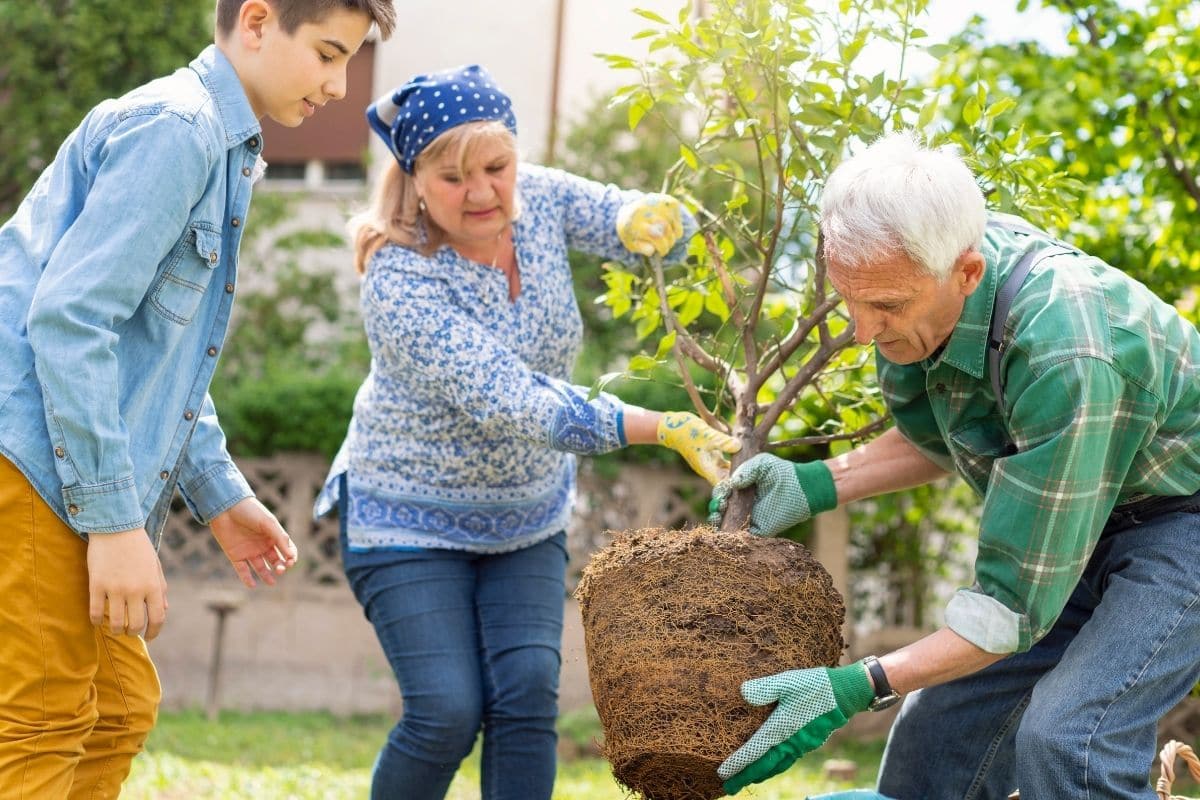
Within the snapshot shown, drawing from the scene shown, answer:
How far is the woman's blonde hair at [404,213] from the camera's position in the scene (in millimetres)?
2900

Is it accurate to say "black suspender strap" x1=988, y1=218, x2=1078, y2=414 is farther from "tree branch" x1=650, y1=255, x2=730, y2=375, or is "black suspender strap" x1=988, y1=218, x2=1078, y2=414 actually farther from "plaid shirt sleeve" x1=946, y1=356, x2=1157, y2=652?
"tree branch" x1=650, y1=255, x2=730, y2=375

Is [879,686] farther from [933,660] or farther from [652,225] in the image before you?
[652,225]

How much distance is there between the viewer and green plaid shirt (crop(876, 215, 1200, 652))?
2.05 meters

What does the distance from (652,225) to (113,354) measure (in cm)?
134

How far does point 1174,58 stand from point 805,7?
2.62m

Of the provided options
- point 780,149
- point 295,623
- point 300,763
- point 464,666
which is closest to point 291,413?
point 295,623

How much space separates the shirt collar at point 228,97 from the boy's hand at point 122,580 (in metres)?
0.71

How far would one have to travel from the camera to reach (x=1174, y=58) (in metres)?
4.58

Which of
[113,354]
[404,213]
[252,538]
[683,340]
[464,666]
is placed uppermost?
[113,354]

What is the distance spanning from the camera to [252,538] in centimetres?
270

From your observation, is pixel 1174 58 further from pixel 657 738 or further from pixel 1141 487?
pixel 657 738

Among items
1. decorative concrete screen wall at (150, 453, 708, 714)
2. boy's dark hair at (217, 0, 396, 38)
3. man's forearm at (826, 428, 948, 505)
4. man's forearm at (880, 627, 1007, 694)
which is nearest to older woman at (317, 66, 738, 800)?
man's forearm at (826, 428, 948, 505)

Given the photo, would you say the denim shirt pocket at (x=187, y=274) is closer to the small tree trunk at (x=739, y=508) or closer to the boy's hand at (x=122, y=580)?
the boy's hand at (x=122, y=580)

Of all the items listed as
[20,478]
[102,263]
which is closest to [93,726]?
[20,478]
